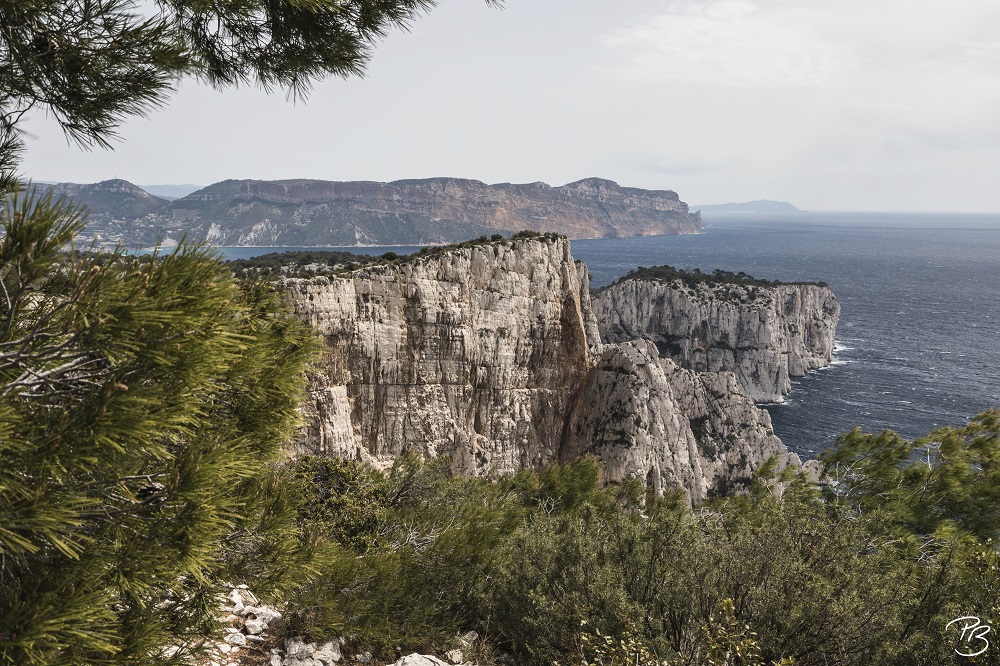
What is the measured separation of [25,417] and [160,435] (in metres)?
0.64

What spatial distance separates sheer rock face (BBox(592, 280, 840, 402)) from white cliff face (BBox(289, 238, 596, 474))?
150 feet

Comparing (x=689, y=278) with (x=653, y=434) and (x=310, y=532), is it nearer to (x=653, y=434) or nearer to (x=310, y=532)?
(x=653, y=434)

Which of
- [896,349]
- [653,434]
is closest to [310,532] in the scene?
[653,434]

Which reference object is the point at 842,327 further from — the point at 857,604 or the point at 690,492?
the point at 857,604

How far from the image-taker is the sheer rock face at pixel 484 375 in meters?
29.6

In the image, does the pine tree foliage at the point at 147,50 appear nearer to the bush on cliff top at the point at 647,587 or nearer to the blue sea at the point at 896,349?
the bush on cliff top at the point at 647,587

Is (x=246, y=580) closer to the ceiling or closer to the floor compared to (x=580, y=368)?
closer to the ceiling

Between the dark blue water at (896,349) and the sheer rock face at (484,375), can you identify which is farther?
the dark blue water at (896,349)

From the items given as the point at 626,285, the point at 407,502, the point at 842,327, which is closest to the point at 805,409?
the point at 626,285

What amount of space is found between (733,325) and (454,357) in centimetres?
5985

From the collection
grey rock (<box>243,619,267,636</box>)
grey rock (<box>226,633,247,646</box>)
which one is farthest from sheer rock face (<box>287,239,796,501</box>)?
grey rock (<box>226,633,247,646</box>)

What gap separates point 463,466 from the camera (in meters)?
32.9

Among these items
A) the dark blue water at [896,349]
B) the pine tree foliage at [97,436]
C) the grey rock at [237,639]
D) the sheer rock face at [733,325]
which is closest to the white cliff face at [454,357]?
the grey rock at [237,639]

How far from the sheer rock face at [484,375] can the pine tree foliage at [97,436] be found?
24.5 m
